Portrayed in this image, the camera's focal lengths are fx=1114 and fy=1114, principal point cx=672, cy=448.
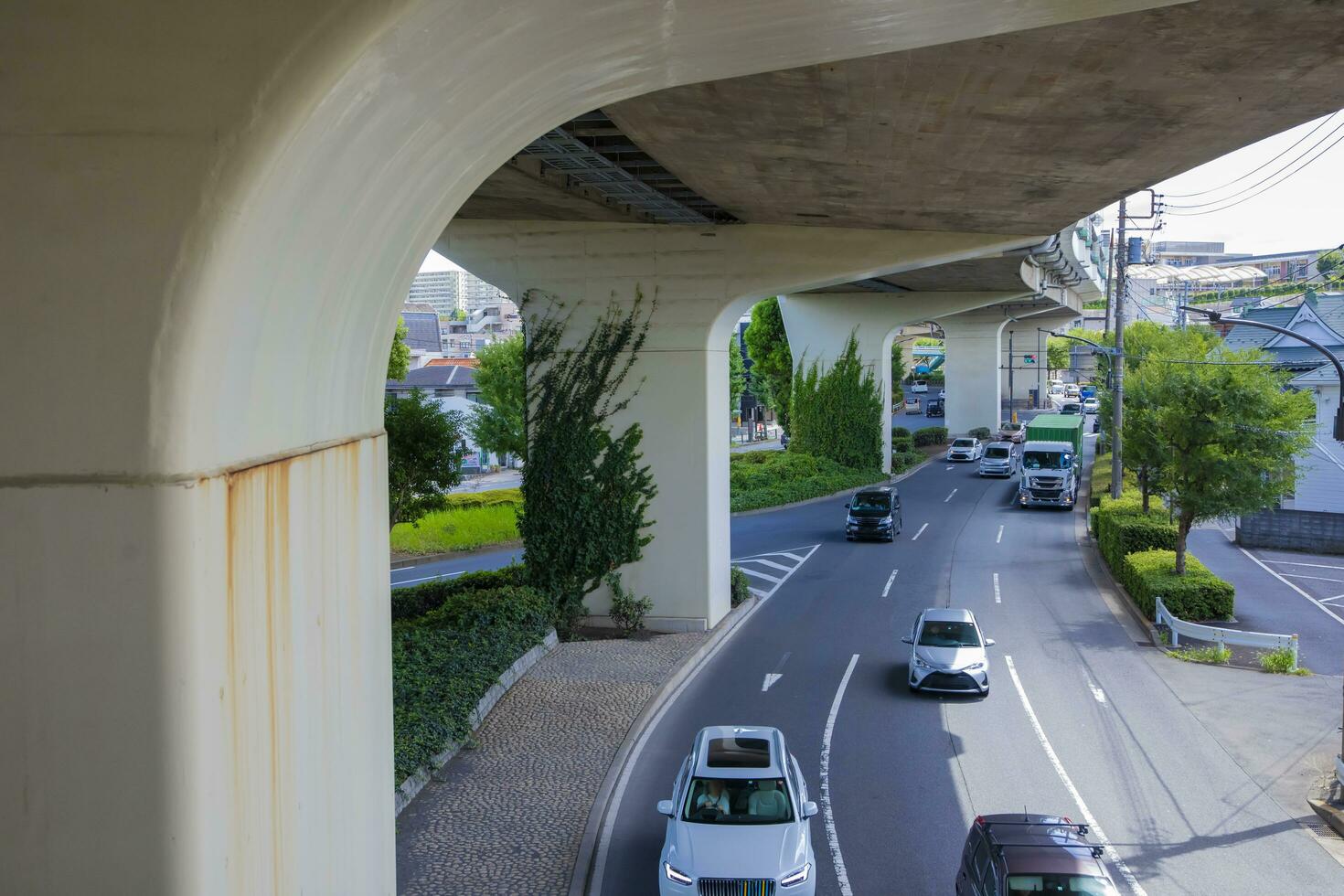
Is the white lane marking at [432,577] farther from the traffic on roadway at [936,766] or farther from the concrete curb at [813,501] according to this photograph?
→ the concrete curb at [813,501]

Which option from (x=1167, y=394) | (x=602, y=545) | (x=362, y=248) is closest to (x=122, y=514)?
(x=362, y=248)

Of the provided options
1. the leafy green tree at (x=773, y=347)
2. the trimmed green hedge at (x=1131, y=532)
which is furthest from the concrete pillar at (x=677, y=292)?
the leafy green tree at (x=773, y=347)

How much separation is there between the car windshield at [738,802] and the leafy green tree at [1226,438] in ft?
54.0

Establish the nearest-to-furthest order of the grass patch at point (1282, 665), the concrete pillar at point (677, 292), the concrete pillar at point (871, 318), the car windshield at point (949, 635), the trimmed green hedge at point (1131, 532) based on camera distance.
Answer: the car windshield at point (949, 635) → the grass patch at point (1282, 665) → the concrete pillar at point (677, 292) → the trimmed green hedge at point (1131, 532) → the concrete pillar at point (871, 318)

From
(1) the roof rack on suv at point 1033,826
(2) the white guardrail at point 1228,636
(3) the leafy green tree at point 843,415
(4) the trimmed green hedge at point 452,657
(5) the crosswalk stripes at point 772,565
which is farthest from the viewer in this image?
(3) the leafy green tree at point 843,415

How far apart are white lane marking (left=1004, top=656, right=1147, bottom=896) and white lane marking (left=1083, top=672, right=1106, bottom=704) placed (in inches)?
43.1

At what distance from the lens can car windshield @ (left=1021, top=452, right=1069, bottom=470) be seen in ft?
135

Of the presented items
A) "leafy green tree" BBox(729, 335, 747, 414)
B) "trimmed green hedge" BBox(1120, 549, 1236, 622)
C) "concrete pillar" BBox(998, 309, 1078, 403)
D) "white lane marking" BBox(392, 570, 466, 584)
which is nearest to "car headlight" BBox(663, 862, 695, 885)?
"trimmed green hedge" BBox(1120, 549, 1236, 622)

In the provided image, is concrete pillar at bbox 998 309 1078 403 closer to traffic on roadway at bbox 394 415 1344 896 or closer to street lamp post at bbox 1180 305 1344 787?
traffic on roadway at bbox 394 415 1344 896

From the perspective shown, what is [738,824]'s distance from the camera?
35.3 feet

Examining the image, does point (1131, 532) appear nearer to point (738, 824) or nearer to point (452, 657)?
point (452, 657)

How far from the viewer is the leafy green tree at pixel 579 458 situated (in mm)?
21188

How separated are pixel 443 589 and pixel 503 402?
2082 cm

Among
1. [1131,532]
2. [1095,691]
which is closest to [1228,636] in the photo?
[1095,691]
